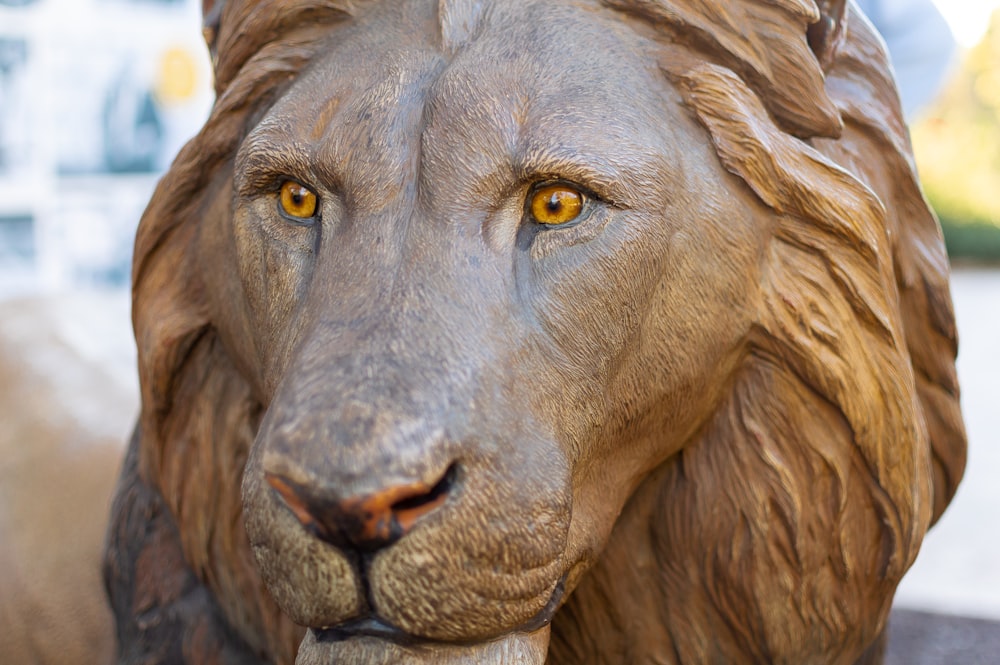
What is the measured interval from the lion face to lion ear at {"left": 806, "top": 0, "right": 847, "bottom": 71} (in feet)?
0.48

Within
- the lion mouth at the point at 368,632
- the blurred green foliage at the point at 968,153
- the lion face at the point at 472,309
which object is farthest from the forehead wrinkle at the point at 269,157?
the blurred green foliage at the point at 968,153

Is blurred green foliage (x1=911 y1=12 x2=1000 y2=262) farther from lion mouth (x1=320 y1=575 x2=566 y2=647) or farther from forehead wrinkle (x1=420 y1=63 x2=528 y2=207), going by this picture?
lion mouth (x1=320 y1=575 x2=566 y2=647)

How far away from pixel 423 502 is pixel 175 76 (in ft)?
8.65

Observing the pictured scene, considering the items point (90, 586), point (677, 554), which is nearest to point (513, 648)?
point (677, 554)

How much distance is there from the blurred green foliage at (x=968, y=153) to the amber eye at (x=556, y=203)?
702 centimetres

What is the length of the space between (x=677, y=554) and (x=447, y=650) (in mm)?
279

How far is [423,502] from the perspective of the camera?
726mm

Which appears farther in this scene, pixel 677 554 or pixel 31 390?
pixel 31 390

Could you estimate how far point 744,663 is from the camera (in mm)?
986

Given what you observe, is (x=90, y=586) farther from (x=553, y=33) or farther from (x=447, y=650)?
(x=553, y=33)

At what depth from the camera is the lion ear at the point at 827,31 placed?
3.06 feet

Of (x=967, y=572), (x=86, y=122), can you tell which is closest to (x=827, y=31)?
(x=967, y=572)

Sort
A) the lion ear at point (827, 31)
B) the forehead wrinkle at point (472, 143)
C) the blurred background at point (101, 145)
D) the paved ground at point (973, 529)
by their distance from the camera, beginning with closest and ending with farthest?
the forehead wrinkle at point (472, 143) < the lion ear at point (827, 31) < the paved ground at point (973, 529) < the blurred background at point (101, 145)

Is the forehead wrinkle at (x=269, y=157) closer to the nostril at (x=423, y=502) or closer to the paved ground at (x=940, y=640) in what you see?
the nostril at (x=423, y=502)
